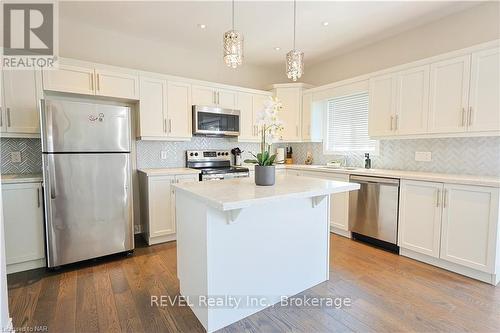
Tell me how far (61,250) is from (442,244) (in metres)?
3.80

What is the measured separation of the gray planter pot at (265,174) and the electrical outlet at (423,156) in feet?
7.55

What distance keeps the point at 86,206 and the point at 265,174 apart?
1.95m

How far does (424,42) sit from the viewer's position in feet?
10.4

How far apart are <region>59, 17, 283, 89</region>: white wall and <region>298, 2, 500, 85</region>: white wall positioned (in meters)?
1.67

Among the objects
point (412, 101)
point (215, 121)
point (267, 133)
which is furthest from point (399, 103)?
point (215, 121)

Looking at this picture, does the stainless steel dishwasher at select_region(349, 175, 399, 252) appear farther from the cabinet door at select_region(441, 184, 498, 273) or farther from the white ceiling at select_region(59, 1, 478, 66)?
the white ceiling at select_region(59, 1, 478, 66)

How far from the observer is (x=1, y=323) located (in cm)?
146

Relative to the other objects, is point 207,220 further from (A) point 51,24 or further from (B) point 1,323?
(A) point 51,24

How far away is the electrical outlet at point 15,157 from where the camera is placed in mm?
2832

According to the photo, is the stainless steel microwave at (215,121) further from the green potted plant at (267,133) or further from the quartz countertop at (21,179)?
the green potted plant at (267,133)

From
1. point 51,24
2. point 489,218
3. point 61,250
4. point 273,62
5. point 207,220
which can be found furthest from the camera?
point 273,62

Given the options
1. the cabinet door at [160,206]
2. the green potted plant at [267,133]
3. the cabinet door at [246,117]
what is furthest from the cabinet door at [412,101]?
the cabinet door at [160,206]

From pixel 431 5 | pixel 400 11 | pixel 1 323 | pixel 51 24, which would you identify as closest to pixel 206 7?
pixel 51 24

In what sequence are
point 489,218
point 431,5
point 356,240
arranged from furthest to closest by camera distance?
1. point 356,240
2. point 431,5
3. point 489,218
